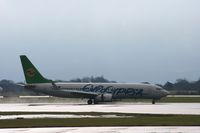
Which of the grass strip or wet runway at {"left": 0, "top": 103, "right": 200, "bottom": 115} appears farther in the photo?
wet runway at {"left": 0, "top": 103, "right": 200, "bottom": 115}

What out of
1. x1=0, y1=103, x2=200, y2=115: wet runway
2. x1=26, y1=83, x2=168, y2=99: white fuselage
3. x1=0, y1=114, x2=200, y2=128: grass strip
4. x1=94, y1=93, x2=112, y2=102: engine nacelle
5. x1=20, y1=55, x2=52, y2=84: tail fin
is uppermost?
x1=20, y1=55, x2=52, y2=84: tail fin

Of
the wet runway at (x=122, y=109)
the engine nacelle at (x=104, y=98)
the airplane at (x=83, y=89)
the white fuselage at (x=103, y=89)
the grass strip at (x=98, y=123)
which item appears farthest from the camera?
the white fuselage at (x=103, y=89)

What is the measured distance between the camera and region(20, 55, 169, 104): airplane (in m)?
83.8

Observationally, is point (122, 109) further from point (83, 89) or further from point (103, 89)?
point (83, 89)

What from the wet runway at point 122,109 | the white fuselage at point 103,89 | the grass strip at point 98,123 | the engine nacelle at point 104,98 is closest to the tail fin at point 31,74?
the white fuselage at point 103,89

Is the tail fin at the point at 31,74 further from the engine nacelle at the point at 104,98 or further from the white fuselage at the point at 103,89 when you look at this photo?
the engine nacelle at the point at 104,98

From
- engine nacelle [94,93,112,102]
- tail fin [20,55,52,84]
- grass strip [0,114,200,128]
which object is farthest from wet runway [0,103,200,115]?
tail fin [20,55,52,84]

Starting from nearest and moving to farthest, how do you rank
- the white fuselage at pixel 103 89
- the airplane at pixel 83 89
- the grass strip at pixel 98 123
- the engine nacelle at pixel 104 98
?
the grass strip at pixel 98 123, the engine nacelle at pixel 104 98, the airplane at pixel 83 89, the white fuselage at pixel 103 89

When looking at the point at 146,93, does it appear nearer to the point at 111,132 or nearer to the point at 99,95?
the point at 99,95

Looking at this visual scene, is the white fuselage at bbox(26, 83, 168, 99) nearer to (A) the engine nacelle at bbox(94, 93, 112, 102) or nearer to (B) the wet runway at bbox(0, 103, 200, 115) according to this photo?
(A) the engine nacelle at bbox(94, 93, 112, 102)

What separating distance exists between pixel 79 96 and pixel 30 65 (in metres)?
8.99

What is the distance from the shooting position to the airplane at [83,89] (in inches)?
3300

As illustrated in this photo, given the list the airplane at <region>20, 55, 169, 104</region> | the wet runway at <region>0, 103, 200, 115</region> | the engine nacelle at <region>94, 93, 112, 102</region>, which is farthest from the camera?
the airplane at <region>20, 55, 169, 104</region>

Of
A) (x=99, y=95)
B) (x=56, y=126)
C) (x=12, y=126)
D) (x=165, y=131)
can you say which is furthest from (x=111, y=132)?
(x=99, y=95)
